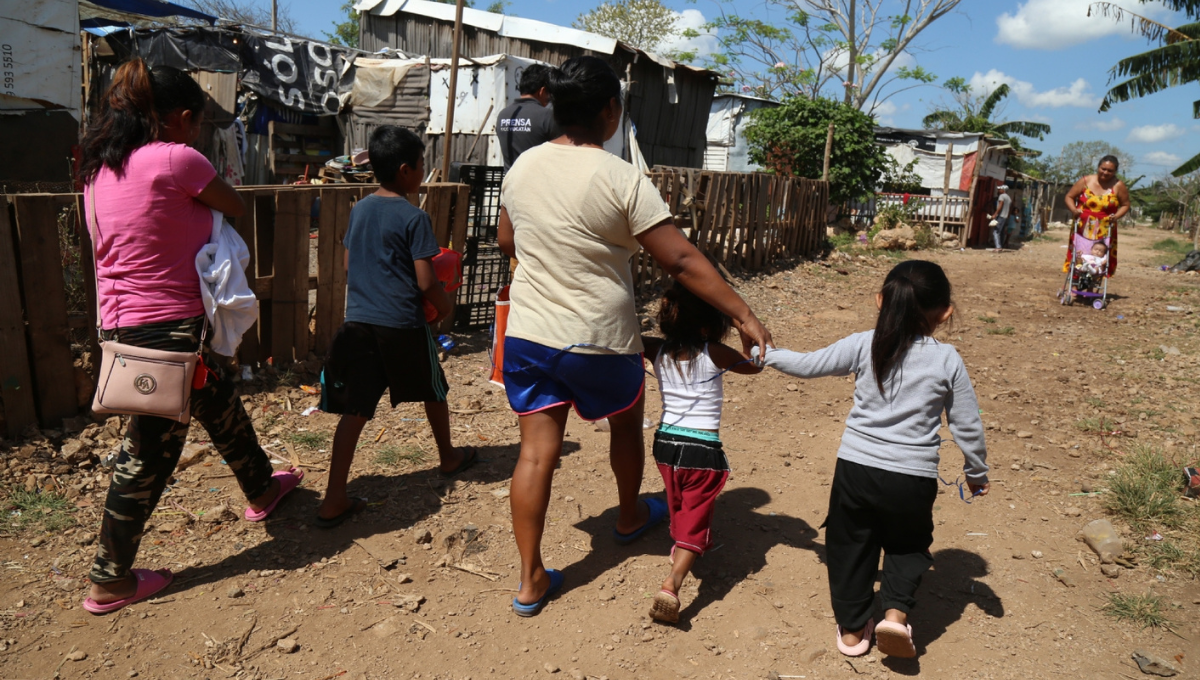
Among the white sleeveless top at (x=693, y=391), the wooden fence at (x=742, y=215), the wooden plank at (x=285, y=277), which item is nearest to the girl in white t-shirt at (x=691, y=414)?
the white sleeveless top at (x=693, y=391)

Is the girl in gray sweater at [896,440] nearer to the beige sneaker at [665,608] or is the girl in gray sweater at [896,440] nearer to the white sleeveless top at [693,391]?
the white sleeveless top at [693,391]

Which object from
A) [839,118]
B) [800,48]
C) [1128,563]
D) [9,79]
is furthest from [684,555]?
[800,48]

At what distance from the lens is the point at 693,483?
2.85 m

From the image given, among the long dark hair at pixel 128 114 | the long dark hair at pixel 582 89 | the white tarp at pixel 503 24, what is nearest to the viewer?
the long dark hair at pixel 582 89

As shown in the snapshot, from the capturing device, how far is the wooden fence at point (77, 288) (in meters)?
3.70

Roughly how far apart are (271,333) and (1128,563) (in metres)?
4.70

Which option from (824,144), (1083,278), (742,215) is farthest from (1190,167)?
(742,215)

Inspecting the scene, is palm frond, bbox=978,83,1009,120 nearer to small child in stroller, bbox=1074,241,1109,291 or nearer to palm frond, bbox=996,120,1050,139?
palm frond, bbox=996,120,1050,139

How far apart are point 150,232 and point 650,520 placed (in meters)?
2.25

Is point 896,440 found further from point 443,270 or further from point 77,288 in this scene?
point 77,288

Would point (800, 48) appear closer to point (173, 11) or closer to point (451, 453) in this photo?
point (173, 11)

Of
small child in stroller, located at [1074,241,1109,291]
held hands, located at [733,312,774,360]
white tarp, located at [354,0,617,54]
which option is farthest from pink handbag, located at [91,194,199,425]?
white tarp, located at [354,0,617,54]

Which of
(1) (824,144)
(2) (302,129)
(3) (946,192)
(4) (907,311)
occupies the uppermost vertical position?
(1) (824,144)

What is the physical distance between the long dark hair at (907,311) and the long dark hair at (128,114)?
2469 millimetres
